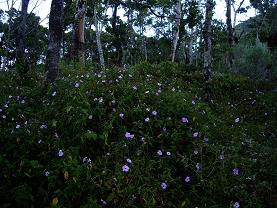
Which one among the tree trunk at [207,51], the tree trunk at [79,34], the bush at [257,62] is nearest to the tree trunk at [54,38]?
the tree trunk at [207,51]

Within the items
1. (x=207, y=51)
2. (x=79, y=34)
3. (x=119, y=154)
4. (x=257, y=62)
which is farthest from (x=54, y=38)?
(x=257, y=62)

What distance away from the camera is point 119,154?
4.34 m

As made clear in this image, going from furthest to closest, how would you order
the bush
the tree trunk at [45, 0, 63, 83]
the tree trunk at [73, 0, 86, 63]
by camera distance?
the bush → the tree trunk at [73, 0, 86, 63] → the tree trunk at [45, 0, 63, 83]

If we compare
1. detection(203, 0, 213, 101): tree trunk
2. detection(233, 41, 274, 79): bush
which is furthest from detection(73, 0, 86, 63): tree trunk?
detection(233, 41, 274, 79): bush

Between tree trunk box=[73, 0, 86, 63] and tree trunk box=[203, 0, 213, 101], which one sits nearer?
tree trunk box=[203, 0, 213, 101]

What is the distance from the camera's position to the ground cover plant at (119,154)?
148 inches

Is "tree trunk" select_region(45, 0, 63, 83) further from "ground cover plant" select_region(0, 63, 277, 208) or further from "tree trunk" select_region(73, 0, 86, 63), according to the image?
"tree trunk" select_region(73, 0, 86, 63)

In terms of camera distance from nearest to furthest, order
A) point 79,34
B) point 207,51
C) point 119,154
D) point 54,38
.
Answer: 1. point 119,154
2. point 54,38
3. point 207,51
4. point 79,34

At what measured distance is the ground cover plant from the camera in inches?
148

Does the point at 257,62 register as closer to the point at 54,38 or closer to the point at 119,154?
the point at 54,38

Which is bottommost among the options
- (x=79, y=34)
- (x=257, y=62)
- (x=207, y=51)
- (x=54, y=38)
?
(x=257, y=62)

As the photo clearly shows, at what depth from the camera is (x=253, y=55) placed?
13.9 metres

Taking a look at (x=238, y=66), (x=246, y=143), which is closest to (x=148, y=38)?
(x=238, y=66)

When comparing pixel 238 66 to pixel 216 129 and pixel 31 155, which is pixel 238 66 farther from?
pixel 31 155
